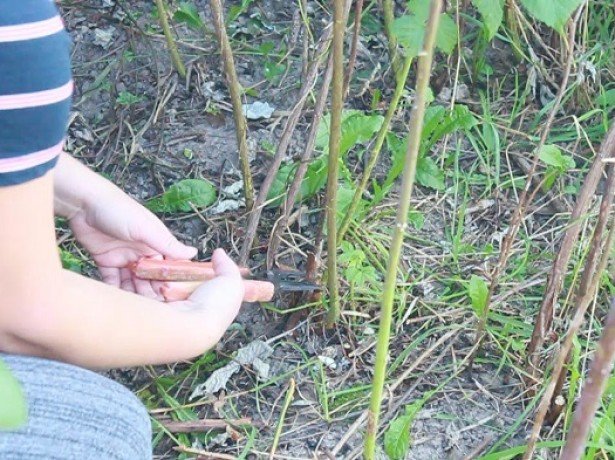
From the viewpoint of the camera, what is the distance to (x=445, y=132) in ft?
5.86

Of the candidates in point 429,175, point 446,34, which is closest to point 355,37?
point 446,34

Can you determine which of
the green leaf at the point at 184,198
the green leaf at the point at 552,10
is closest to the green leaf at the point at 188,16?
the green leaf at the point at 184,198

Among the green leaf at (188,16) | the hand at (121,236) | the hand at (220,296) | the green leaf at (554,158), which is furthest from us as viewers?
the green leaf at (188,16)

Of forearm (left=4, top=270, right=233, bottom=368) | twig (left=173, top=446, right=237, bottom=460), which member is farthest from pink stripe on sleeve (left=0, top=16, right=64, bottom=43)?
twig (left=173, top=446, right=237, bottom=460)

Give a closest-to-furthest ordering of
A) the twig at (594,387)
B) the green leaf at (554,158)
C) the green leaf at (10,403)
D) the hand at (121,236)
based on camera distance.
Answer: the green leaf at (10,403) → the twig at (594,387) → the hand at (121,236) → the green leaf at (554,158)

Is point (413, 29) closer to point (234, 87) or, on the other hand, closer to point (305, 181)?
point (234, 87)

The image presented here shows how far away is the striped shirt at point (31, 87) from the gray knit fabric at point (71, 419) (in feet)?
0.81

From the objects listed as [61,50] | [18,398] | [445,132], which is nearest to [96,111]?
[445,132]

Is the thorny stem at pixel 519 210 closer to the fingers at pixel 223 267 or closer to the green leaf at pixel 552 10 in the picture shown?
the green leaf at pixel 552 10

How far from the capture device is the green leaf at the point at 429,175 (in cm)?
179

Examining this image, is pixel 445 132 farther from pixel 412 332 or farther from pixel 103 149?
pixel 103 149

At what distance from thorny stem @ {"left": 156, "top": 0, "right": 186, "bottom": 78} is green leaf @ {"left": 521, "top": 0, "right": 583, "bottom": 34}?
90 centimetres

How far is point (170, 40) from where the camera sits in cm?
188

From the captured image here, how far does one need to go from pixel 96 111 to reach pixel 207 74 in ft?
0.86
